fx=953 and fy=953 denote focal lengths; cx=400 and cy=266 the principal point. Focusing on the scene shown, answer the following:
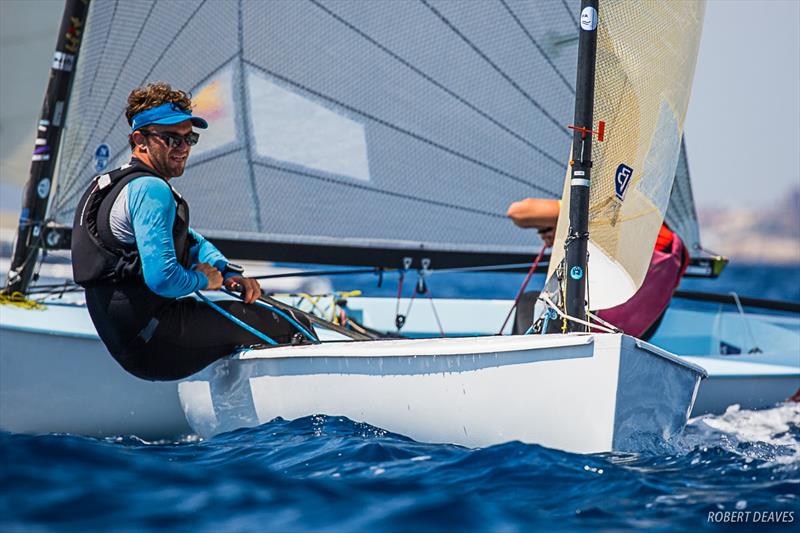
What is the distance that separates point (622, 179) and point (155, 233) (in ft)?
4.12

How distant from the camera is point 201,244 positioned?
9.40 ft

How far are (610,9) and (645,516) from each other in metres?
1.38

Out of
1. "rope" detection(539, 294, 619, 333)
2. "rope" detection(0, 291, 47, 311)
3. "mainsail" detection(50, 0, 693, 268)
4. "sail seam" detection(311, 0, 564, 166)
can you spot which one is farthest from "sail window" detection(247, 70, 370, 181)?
"rope" detection(539, 294, 619, 333)

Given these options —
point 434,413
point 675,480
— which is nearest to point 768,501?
→ point 675,480

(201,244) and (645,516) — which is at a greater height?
(201,244)

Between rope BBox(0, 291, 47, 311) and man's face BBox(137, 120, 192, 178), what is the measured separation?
0.87 m

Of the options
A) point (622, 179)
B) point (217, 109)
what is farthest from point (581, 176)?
point (217, 109)

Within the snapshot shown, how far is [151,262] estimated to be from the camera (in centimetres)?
245

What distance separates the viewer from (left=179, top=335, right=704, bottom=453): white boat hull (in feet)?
7.33

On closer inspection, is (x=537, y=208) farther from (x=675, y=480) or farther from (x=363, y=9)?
(x=363, y=9)

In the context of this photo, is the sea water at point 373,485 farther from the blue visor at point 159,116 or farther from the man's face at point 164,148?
the blue visor at point 159,116

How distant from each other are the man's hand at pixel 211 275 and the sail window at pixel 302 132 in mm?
1569

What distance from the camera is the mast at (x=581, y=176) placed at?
2.48 metres

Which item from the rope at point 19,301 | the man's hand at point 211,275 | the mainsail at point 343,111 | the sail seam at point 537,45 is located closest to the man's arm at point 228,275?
the man's hand at point 211,275
